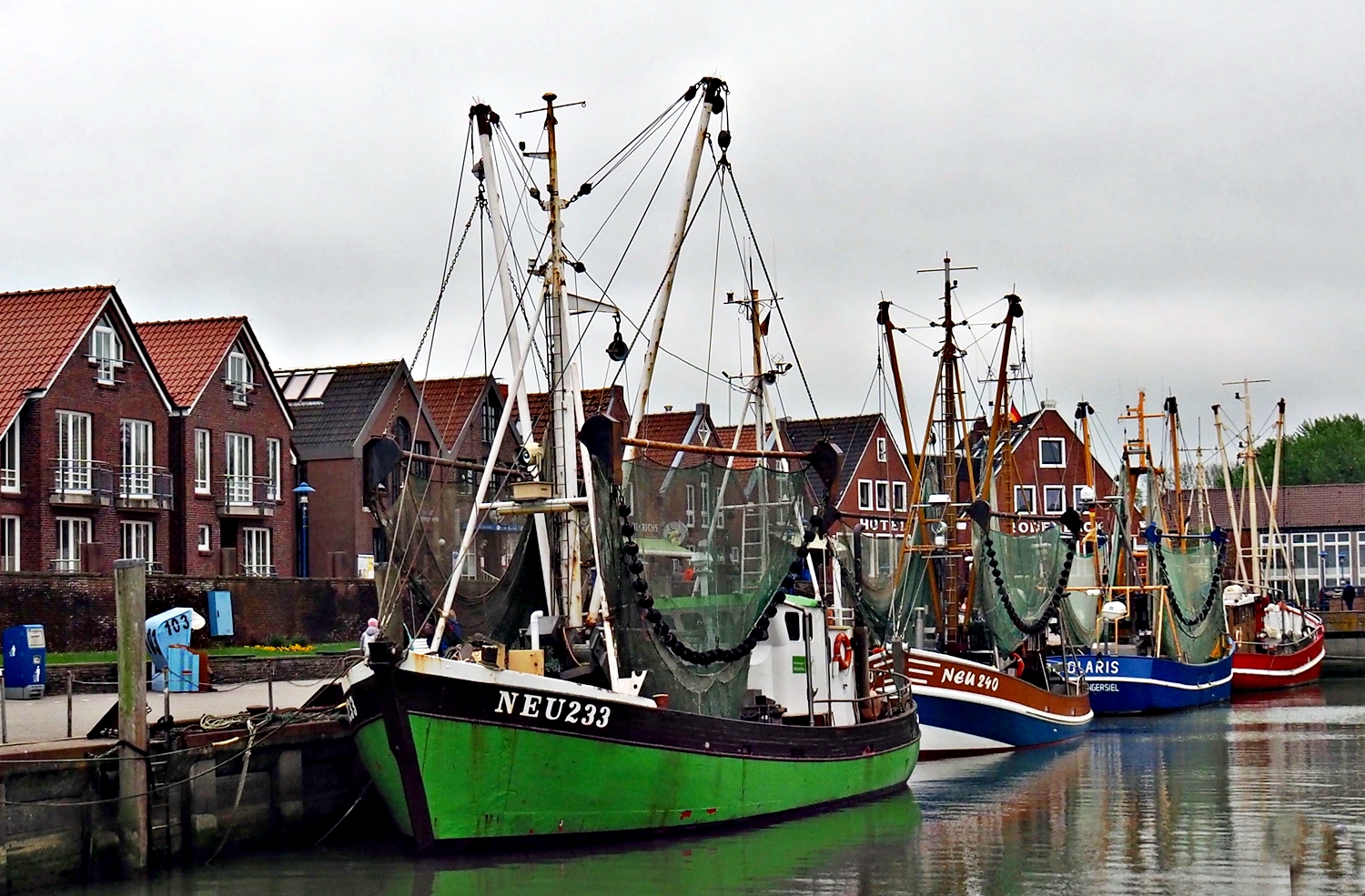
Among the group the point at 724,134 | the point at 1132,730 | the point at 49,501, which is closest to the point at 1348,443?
the point at 1132,730

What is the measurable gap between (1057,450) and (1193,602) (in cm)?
3342

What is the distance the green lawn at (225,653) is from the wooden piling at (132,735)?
51.5 feet

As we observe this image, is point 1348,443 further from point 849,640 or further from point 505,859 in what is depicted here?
point 505,859

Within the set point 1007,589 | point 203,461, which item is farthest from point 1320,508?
point 203,461

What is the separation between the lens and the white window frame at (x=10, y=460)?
162 ft

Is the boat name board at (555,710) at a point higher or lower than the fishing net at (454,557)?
lower

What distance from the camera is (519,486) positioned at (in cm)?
2523

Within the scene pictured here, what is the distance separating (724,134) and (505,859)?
1235 centimetres

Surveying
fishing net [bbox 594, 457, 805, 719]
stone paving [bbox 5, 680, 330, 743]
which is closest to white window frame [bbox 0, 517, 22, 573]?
stone paving [bbox 5, 680, 330, 743]

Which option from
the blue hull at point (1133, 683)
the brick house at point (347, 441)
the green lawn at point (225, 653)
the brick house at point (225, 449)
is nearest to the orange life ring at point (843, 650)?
the green lawn at point (225, 653)

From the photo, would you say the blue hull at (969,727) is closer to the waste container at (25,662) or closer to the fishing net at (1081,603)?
the fishing net at (1081,603)

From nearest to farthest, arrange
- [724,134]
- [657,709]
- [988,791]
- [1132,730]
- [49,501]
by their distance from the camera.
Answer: [657,709], [724,134], [988,791], [1132,730], [49,501]

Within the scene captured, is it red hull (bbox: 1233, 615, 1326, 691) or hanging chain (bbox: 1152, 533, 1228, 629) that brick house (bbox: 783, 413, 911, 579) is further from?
hanging chain (bbox: 1152, 533, 1228, 629)

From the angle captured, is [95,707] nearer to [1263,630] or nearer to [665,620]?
[665,620]
